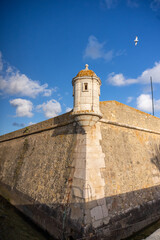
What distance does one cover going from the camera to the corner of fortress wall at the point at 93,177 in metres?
5.58

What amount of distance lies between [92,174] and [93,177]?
0.12 m


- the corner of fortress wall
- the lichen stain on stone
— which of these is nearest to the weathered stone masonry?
the corner of fortress wall

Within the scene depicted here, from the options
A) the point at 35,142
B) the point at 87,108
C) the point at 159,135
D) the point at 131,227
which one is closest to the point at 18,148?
the point at 35,142

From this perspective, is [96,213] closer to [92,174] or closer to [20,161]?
[92,174]

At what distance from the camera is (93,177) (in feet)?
19.5

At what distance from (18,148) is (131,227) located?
33.9 feet

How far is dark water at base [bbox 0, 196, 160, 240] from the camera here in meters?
5.99

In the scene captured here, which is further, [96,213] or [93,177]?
Answer: [93,177]

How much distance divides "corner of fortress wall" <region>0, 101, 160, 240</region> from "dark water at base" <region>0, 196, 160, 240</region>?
26 cm

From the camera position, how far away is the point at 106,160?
6805mm

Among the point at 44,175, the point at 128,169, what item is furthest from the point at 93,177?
the point at 44,175

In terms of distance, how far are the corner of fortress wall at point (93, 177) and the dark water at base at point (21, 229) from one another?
26 centimetres

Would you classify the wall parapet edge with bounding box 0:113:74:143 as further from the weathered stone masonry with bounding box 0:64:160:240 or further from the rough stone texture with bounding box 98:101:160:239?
the rough stone texture with bounding box 98:101:160:239

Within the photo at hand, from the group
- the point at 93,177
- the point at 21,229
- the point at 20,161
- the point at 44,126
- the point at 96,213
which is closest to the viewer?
the point at 96,213
